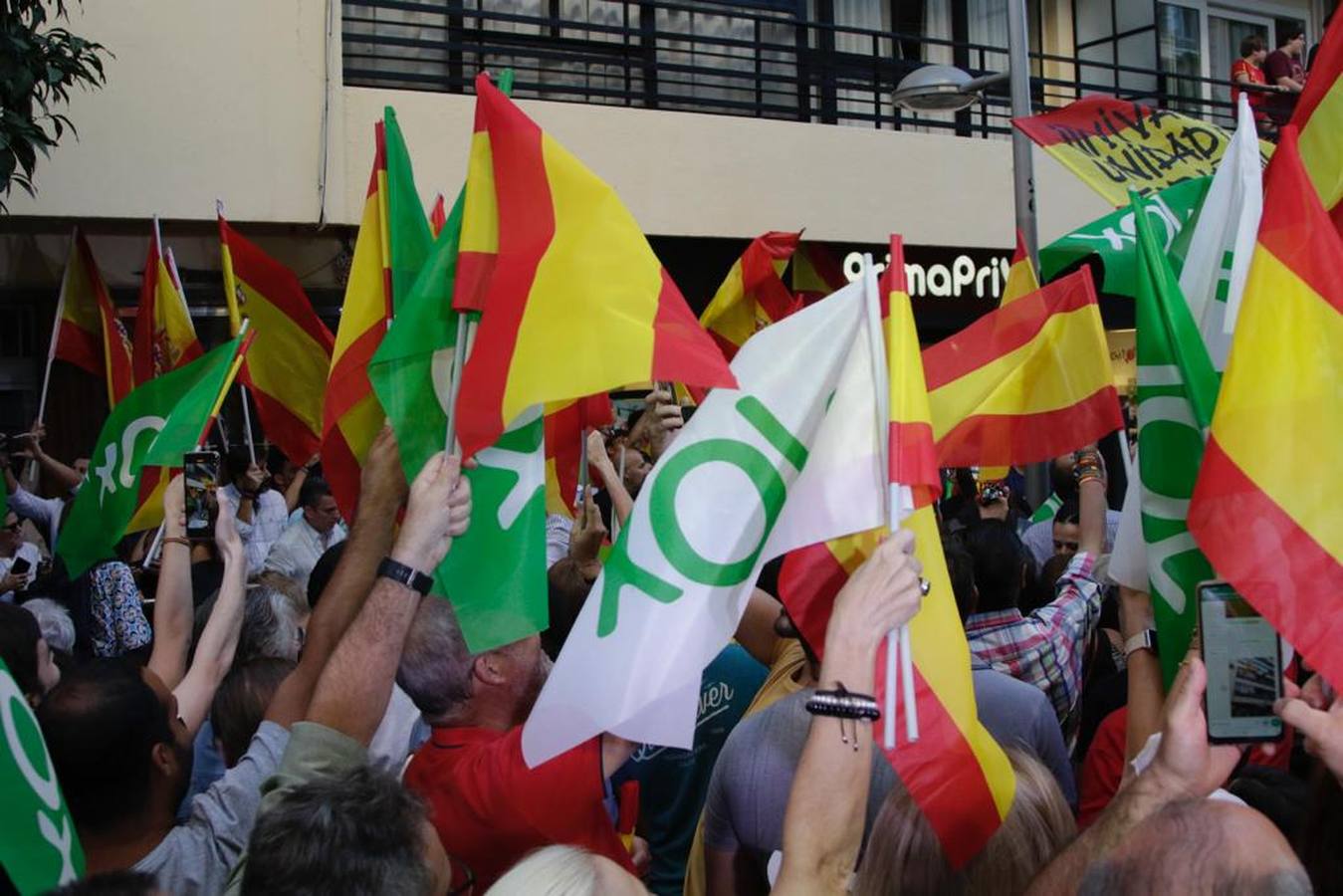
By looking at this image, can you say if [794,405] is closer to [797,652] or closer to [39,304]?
[797,652]

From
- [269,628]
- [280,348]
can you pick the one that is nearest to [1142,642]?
[269,628]

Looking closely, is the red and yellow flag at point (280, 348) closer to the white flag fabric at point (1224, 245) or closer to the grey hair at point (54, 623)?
the grey hair at point (54, 623)

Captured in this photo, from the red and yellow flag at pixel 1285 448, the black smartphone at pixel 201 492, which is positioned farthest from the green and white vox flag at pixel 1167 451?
the black smartphone at pixel 201 492

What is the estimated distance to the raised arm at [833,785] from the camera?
2355 mm

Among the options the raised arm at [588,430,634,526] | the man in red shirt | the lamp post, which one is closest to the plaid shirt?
the raised arm at [588,430,634,526]

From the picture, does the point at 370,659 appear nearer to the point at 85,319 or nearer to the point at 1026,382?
the point at 1026,382

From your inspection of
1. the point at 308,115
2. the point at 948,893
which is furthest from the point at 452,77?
the point at 948,893

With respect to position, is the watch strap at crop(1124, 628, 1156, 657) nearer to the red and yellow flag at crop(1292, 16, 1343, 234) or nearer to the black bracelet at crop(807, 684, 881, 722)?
the black bracelet at crop(807, 684, 881, 722)

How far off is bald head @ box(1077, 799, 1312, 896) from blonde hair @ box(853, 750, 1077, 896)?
0.41 m

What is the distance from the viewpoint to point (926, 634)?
9.17 feet

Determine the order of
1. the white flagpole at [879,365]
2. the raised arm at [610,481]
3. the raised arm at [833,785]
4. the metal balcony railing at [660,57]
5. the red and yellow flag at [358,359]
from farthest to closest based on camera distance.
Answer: the metal balcony railing at [660,57] < the raised arm at [610,481] < the red and yellow flag at [358,359] < the white flagpole at [879,365] < the raised arm at [833,785]

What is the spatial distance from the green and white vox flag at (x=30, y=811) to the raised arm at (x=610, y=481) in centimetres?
214

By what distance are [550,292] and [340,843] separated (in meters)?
1.50

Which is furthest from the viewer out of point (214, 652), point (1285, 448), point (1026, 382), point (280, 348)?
point (280, 348)
